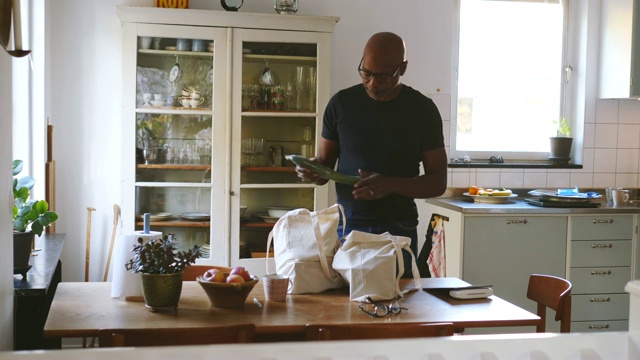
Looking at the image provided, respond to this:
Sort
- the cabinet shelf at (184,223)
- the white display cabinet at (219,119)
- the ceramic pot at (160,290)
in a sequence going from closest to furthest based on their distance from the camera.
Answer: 1. the ceramic pot at (160,290)
2. the white display cabinet at (219,119)
3. the cabinet shelf at (184,223)

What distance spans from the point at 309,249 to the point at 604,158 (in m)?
3.35

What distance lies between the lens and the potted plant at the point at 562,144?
5152 mm

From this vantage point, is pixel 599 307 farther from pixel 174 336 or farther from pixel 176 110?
pixel 174 336

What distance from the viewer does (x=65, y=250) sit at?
4543 millimetres

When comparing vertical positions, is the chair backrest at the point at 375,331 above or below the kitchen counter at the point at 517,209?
below

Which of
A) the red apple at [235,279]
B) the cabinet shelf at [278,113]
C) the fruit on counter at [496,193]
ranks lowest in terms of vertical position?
the red apple at [235,279]

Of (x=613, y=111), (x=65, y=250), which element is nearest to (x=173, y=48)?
(x=65, y=250)

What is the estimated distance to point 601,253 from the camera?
14.9 feet

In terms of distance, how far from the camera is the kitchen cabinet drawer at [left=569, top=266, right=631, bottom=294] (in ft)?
14.8

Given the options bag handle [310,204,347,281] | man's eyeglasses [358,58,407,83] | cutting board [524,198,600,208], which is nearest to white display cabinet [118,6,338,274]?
cutting board [524,198,600,208]

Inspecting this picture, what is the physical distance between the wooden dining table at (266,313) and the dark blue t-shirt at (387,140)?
0.38 metres

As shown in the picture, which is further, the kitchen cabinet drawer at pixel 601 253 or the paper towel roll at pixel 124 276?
the kitchen cabinet drawer at pixel 601 253

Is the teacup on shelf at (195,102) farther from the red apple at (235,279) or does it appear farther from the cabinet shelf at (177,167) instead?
the red apple at (235,279)

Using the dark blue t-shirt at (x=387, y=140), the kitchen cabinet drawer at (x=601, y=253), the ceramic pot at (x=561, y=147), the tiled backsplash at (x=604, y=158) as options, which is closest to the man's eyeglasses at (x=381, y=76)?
the dark blue t-shirt at (x=387, y=140)
